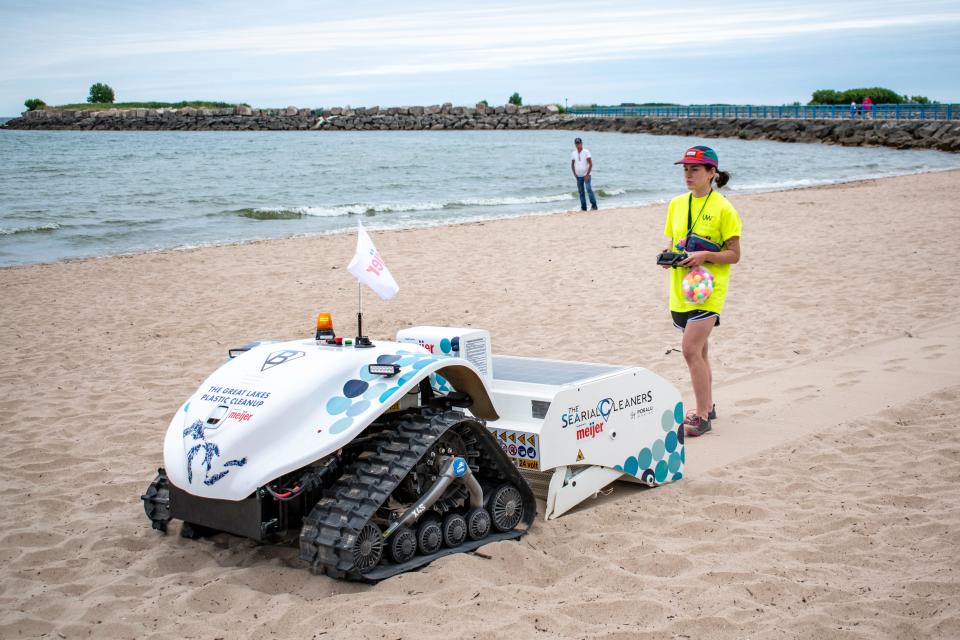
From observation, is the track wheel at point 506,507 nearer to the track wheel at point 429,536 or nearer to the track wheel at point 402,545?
the track wheel at point 429,536

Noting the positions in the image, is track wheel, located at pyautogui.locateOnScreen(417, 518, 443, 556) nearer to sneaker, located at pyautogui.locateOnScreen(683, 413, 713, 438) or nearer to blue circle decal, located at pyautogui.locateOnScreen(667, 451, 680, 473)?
blue circle decal, located at pyautogui.locateOnScreen(667, 451, 680, 473)

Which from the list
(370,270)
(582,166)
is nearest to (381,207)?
(582,166)

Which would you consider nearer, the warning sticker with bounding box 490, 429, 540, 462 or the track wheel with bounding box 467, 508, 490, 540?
the track wheel with bounding box 467, 508, 490, 540

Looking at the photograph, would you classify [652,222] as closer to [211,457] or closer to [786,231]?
[786,231]

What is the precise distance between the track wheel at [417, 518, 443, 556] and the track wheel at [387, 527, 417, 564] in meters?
0.05

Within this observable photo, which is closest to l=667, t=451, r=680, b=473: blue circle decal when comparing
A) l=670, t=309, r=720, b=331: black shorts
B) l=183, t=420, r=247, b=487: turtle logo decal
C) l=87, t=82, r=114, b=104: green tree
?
l=670, t=309, r=720, b=331: black shorts

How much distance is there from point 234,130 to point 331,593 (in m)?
99.5

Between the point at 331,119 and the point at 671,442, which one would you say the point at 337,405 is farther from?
the point at 331,119

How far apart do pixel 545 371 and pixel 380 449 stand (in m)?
1.45

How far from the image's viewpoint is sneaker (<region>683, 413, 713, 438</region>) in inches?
240

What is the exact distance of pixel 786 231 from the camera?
16.0 meters

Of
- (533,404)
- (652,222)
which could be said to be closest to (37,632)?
(533,404)

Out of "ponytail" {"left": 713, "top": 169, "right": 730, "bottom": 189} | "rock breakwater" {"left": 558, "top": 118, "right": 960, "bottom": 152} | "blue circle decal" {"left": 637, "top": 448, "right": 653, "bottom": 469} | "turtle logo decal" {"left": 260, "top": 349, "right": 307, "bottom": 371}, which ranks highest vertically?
"rock breakwater" {"left": 558, "top": 118, "right": 960, "bottom": 152}

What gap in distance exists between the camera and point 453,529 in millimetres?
4125
